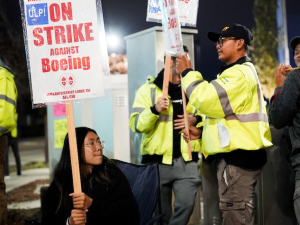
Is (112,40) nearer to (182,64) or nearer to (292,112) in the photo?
(182,64)

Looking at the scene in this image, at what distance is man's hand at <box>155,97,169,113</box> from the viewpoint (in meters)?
3.95

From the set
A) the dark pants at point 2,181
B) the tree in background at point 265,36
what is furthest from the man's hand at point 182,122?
the tree in background at point 265,36

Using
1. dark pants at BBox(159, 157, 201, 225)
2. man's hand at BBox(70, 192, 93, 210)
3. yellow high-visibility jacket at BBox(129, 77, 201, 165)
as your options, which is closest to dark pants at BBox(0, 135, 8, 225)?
yellow high-visibility jacket at BBox(129, 77, 201, 165)

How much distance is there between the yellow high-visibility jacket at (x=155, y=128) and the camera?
4.15m

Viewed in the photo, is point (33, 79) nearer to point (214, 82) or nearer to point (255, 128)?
point (214, 82)

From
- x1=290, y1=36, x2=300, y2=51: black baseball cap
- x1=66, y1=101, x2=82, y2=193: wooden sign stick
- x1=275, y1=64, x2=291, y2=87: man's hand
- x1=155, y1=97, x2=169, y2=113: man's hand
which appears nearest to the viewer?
x1=66, y1=101, x2=82, y2=193: wooden sign stick

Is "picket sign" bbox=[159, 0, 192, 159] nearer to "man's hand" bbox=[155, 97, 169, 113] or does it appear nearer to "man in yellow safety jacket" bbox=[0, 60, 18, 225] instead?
"man's hand" bbox=[155, 97, 169, 113]

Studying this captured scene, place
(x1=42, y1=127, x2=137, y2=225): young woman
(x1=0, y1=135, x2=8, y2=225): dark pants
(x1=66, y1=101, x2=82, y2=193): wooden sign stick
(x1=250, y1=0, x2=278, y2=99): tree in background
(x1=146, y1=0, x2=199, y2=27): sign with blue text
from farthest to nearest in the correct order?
(x1=250, y1=0, x2=278, y2=99): tree in background, (x1=146, y1=0, x2=199, y2=27): sign with blue text, (x1=0, y1=135, x2=8, y2=225): dark pants, (x1=42, y1=127, x2=137, y2=225): young woman, (x1=66, y1=101, x2=82, y2=193): wooden sign stick

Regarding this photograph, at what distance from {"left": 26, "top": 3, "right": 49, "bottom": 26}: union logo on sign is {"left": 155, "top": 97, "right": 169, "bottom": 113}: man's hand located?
1367 mm

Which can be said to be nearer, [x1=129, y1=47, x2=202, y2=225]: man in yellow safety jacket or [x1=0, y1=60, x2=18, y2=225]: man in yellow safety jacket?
[x1=0, y1=60, x2=18, y2=225]: man in yellow safety jacket

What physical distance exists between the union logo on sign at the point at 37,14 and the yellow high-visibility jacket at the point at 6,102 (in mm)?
1252

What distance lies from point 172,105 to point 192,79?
35.1 inches

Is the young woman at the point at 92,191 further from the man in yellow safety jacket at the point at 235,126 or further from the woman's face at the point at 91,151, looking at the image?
the man in yellow safety jacket at the point at 235,126

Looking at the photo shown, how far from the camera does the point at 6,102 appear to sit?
4047 millimetres
